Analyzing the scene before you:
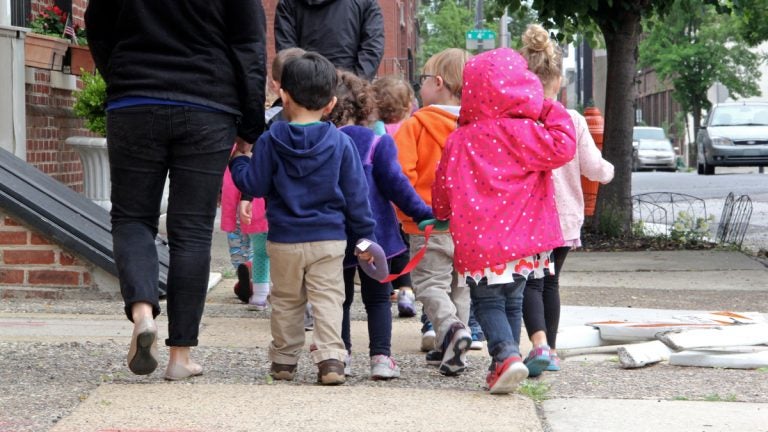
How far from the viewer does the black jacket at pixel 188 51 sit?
4477 millimetres

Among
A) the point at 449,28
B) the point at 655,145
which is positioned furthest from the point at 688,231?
the point at 449,28

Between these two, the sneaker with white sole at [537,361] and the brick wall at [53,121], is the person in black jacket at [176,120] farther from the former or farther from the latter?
the brick wall at [53,121]

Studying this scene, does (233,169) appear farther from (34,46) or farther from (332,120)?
(34,46)

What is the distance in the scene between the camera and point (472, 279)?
464cm

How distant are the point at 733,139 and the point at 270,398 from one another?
2603cm

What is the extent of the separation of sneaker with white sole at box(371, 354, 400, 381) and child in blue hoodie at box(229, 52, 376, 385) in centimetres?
21

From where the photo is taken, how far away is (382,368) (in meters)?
4.86

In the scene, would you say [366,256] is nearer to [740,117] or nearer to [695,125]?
[740,117]

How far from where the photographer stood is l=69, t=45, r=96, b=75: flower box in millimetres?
9961

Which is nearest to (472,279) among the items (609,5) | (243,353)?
(243,353)

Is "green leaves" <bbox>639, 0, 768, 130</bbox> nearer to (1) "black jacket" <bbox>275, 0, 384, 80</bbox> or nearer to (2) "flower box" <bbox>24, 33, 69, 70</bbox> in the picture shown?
(2) "flower box" <bbox>24, 33, 69, 70</bbox>

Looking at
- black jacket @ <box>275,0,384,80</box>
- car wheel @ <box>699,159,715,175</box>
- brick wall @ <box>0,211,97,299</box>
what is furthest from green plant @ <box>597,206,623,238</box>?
car wheel @ <box>699,159,715,175</box>

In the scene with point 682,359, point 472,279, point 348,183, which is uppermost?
point 348,183

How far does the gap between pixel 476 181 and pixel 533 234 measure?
292 millimetres
